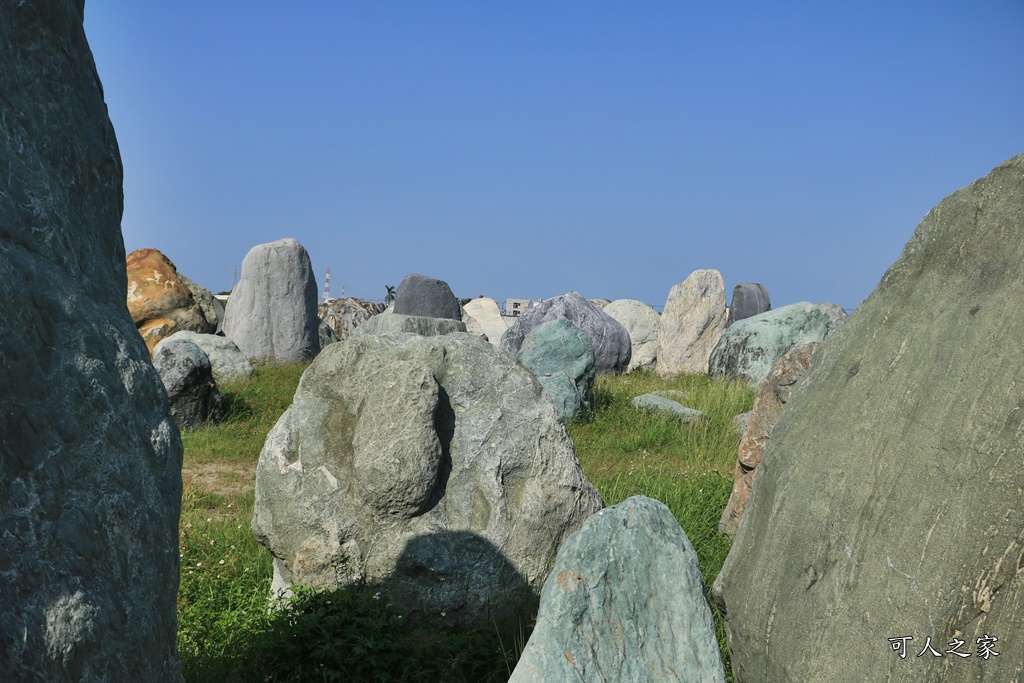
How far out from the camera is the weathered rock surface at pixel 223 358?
40.7 ft

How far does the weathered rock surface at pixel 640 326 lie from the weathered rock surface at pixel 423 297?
14.3 ft

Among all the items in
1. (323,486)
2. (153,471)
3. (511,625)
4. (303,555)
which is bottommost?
(511,625)

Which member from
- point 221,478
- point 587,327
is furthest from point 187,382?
point 587,327

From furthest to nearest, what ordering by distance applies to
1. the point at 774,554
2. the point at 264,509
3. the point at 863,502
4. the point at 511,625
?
the point at 264,509, the point at 511,625, the point at 774,554, the point at 863,502

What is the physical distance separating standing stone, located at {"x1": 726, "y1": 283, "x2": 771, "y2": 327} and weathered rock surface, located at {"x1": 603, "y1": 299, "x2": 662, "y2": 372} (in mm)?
2207

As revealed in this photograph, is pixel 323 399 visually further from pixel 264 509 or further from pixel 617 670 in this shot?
pixel 617 670

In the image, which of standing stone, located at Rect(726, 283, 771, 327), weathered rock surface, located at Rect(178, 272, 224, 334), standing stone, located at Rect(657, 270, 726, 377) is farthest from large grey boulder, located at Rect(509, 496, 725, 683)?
standing stone, located at Rect(726, 283, 771, 327)

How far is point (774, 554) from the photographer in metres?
3.02

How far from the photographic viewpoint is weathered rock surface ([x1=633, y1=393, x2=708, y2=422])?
415 inches

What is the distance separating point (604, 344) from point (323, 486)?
11857 mm

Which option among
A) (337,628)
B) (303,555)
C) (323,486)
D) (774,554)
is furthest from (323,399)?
(774,554)

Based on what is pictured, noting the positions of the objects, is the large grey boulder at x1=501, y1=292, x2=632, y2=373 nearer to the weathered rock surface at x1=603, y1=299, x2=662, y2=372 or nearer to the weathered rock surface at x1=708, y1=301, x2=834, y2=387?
the weathered rock surface at x1=708, y1=301, x2=834, y2=387

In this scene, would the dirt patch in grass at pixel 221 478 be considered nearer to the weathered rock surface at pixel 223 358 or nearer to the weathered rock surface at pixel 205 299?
the weathered rock surface at pixel 223 358

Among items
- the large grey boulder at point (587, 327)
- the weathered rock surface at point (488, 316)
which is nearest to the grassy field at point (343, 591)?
the large grey boulder at point (587, 327)
